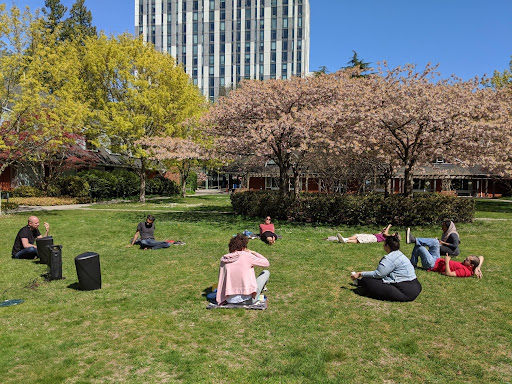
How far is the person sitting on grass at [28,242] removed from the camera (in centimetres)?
1041

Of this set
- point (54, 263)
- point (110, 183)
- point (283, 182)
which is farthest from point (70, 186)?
point (54, 263)

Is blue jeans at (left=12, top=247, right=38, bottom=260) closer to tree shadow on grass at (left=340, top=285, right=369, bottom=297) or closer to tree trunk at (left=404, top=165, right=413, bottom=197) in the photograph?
tree shadow on grass at (left=340, top=285, right=369, bottom=297)

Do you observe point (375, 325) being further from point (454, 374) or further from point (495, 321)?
point (495, 321)

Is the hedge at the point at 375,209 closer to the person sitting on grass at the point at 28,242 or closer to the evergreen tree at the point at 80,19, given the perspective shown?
the person sitting on grass at the point at 28,242

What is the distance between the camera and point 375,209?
17.3 metres

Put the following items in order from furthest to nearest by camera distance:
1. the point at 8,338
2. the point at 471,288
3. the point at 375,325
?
the point at 471,288 → the point at 375,325 → the point at 8,338

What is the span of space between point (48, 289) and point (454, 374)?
7.42 meters

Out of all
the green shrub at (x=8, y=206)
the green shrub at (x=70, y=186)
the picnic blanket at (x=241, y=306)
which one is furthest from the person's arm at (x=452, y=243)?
the green shrub at (x=70, y=186)

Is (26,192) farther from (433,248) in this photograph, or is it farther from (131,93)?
(433,248)

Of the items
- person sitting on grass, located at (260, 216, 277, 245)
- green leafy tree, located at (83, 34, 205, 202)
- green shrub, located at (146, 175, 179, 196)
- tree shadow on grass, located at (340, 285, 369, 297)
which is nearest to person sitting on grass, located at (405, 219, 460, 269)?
tree shadow on grass, located at (340, 285, 369, 297)

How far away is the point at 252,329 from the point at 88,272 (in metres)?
3.92

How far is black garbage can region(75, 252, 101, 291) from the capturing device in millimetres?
7676

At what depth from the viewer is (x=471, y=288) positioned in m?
7.81

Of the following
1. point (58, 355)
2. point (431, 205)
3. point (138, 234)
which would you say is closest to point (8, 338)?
point (58, 355)
